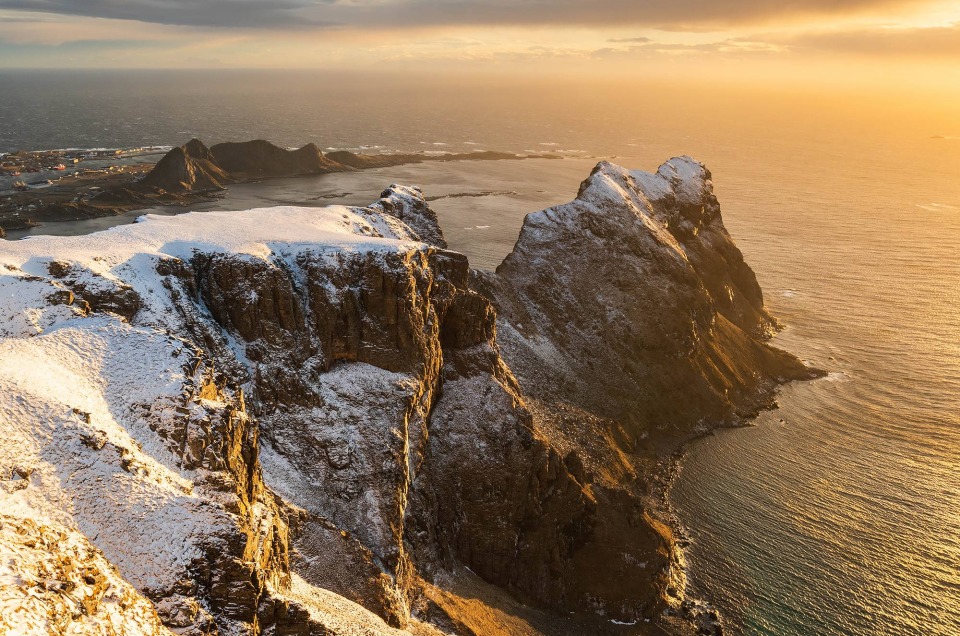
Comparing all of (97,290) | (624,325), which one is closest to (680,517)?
(624,325)

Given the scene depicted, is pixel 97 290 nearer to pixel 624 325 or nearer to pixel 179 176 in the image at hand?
pixel 624 325

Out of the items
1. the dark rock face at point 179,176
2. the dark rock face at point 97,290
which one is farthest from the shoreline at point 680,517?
the dark rock face at point 179,176

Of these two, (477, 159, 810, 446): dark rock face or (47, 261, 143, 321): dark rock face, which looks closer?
(47, 261, 143, 321): dark rock face

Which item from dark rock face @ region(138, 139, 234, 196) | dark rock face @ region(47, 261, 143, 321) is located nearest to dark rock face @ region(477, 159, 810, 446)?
dark rock face @ region(47, 261, 143, 321)

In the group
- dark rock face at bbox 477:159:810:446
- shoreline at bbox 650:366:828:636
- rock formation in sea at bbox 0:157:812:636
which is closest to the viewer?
rock formation in sea at bbox 0:157:812:636

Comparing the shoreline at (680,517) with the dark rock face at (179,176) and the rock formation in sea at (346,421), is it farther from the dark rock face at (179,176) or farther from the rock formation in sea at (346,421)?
the dark rock face at (179,176)

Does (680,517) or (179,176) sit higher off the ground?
(179,176)

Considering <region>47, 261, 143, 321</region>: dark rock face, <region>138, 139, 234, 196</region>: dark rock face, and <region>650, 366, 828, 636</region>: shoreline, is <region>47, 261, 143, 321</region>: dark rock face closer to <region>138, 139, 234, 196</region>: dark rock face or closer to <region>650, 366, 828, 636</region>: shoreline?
<region>650, 366, 828, 636</region>: shoreline

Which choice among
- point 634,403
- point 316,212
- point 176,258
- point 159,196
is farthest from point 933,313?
point 159,196

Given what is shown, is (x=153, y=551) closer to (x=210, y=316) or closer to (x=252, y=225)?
(x=210, y=316)
